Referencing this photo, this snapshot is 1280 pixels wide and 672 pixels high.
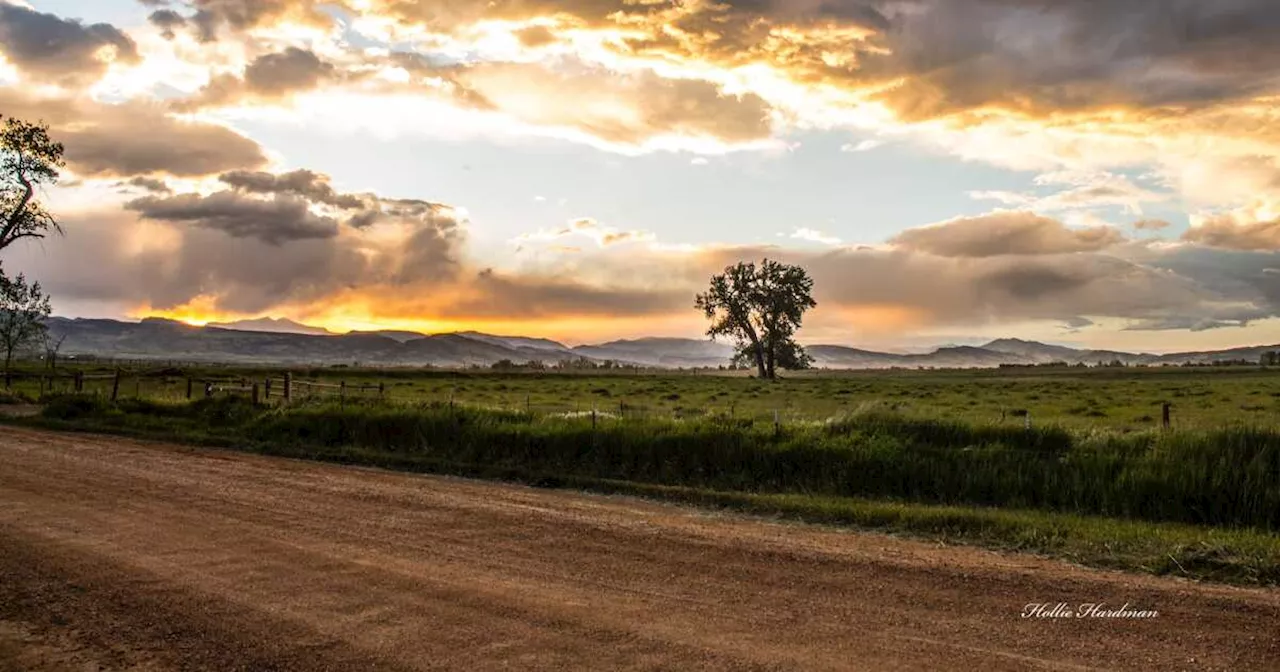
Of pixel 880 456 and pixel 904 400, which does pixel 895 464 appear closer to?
pixel 880 456

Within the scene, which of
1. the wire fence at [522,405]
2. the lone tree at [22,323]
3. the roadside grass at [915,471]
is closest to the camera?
the roadside grass at [915,471]

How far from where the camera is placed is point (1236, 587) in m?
9.25

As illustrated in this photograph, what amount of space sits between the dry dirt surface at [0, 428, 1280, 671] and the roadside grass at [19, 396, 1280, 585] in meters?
1.31

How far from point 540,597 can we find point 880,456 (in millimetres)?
10754

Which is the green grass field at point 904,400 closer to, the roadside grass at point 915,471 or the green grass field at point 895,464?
the green grass field at point 895,464

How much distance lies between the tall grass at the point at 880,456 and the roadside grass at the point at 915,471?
0.04 metres

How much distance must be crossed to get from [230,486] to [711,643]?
464 inches

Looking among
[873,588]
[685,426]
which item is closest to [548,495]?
[685,426]

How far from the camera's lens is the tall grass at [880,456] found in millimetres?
14633

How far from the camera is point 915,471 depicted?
55.3 ft
